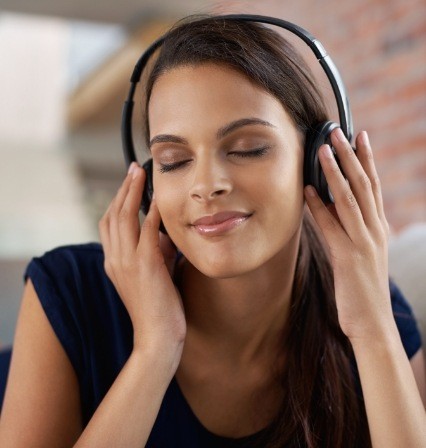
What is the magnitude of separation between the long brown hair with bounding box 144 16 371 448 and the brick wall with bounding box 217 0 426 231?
6.58 ft

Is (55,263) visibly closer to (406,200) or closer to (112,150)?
(406,200)

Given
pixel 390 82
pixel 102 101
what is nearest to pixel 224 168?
pixel 390 82

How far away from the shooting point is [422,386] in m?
1.24

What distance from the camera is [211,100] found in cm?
99

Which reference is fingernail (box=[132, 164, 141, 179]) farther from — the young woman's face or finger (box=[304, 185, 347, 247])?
finger (box=[304, 185, 347, 247])


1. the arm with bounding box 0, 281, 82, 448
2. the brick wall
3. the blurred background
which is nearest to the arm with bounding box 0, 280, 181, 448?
the arm with bounding box 0, 281, 82, 448

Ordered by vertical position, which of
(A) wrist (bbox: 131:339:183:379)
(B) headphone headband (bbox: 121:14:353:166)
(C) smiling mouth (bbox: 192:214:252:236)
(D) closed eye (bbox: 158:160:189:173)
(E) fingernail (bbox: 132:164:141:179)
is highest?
(B) headphone headband (bbox: 121:14:353:166)

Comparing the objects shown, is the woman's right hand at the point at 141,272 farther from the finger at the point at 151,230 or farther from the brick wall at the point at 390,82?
the brick wall at the point at 390,82

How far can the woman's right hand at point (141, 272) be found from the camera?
1.06m

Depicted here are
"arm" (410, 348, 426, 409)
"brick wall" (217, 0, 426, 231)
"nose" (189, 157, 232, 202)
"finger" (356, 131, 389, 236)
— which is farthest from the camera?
"brick wall" (217, 0, 426, 231)

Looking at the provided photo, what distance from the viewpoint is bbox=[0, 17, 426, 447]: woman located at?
1.00m

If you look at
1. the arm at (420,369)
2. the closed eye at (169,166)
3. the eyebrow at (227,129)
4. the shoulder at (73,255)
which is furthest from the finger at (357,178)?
the shoulder at (73,255)

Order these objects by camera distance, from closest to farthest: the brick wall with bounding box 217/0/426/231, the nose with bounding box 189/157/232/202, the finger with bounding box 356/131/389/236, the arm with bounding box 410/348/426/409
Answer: the nose with bounding box 189/157/232/202 < the finger with bounding box 356/131/389/236 < the arm with bounding box 410/348/426/409 < the brick wall with bounding box 217/0/426/231

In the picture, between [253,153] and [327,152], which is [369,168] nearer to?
[327,152]
